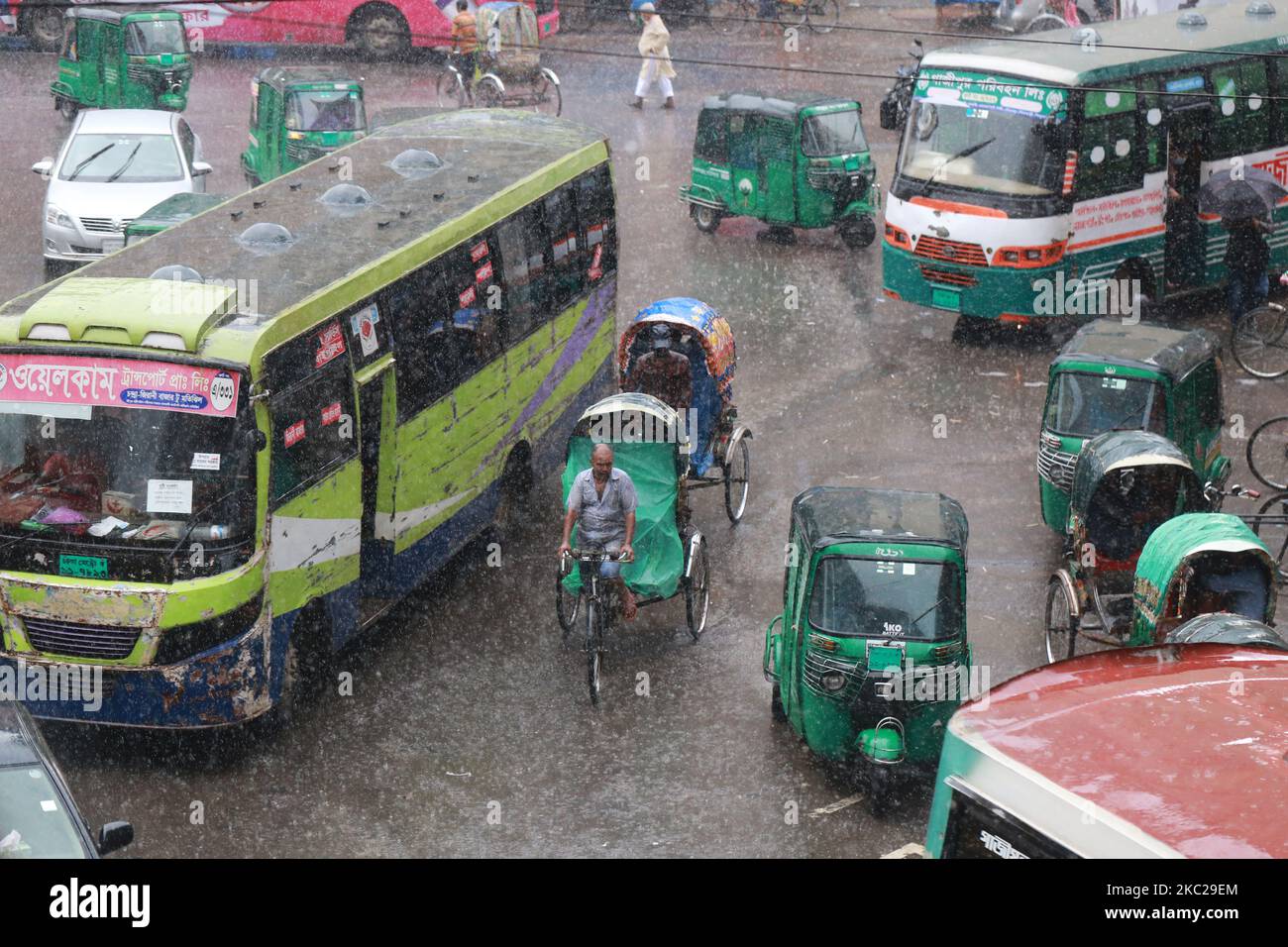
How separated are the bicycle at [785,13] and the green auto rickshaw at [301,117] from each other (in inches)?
563

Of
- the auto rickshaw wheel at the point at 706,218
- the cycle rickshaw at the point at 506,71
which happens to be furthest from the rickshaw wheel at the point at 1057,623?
the cycle rickshaw at the point at 506,71

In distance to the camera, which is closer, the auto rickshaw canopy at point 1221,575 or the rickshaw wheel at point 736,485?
the auto rickshaw canopy at point 1221,575

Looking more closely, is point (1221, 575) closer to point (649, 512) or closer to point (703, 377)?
point (649, 512)

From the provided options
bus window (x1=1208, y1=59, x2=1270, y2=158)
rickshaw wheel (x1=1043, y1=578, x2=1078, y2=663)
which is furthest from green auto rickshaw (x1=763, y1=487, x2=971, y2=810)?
bus window (x1=1208, y1=59, x2=1270, y2=158)

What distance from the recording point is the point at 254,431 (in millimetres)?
10453

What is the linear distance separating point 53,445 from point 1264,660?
712cm

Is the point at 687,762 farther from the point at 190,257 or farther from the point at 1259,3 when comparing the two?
the point at 1259,3

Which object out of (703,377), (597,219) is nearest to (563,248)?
(597,219)

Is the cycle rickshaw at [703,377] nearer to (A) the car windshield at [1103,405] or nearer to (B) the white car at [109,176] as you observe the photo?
(A) the car windshield at [1103,405]

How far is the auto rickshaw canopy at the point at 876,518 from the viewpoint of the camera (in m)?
10.7

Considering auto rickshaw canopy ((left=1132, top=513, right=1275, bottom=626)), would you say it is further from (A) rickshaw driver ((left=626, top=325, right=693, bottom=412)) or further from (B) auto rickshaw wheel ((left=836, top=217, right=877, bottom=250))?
(B) auto rickshaw wheel ((left=836, top=217, right=877, bottom=250))

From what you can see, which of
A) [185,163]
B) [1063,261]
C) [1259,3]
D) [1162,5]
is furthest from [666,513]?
[1162,5]

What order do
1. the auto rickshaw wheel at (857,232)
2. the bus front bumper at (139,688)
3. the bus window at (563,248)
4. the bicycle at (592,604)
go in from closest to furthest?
1. the bus front bumper at (139,688)
2. the bicycle at (592,604)
3. the bus window at (563,248)
4. the auto rickshaw wheel at (857,232)

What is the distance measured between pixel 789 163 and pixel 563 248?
792 cm
